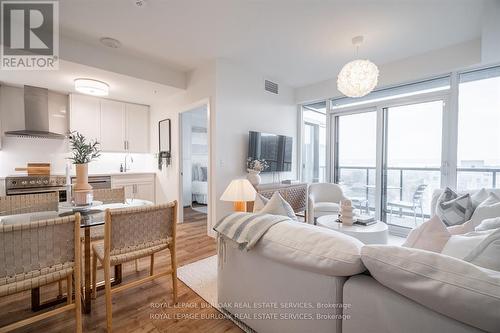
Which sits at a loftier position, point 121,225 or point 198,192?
point 121,225

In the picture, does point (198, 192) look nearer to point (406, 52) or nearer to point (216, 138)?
point (216, 138)

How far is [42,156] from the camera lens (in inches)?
154

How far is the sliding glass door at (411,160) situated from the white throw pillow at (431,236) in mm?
2947

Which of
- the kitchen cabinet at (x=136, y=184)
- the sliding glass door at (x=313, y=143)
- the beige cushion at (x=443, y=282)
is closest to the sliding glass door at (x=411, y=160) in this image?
the sliding glass door at (x=313, y=143)

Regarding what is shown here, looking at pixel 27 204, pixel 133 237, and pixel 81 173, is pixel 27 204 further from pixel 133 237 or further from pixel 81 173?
pixel 133 237

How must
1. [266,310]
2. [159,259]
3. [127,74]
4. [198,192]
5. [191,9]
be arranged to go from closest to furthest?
[266,310], [191,9], [159,259], [127,74], [198,192]

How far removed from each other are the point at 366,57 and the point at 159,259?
4.12m

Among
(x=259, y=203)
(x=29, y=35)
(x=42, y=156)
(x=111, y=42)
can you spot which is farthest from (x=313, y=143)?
(x=42, y=156)

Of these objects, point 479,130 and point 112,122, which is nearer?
point 479,130

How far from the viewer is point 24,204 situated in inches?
79.7

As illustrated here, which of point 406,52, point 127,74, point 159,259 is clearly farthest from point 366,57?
point 159,259

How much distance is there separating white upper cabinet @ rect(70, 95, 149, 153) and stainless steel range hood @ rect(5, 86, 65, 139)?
1.13 feet

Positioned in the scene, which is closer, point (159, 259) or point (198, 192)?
point (159, 259)

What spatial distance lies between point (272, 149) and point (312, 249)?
3136mm
